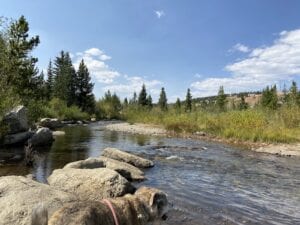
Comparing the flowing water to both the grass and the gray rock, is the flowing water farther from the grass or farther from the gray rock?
the grass

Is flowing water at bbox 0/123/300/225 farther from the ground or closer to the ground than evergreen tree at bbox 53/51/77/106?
closer to the ground

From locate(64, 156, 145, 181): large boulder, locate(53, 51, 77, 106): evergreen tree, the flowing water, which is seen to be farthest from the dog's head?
locate(53, 51, 77, 106): evergreen tree

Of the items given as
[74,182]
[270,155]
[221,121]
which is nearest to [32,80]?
[221,121]

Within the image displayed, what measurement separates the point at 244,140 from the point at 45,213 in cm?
2458

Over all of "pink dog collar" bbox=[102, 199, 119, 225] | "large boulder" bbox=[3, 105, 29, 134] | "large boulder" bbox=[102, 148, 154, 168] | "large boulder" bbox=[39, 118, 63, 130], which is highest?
"large boulder" bbox=[3, 105, 29, 134]

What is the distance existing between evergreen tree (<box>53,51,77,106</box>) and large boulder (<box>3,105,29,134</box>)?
5404cm

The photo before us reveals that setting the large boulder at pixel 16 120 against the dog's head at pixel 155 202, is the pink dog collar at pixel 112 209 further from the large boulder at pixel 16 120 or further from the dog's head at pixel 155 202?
the large boulder at pixel 16 120

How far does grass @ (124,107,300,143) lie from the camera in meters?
26.2

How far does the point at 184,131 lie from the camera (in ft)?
115

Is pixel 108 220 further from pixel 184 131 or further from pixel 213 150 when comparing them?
pixel 184 131

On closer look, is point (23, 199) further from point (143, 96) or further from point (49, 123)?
point (143, 96)

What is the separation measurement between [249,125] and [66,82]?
5642cm

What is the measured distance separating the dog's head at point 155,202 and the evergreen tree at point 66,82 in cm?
7081

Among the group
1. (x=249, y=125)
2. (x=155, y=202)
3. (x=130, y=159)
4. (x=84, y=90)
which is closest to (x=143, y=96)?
(x=84, y=90)
